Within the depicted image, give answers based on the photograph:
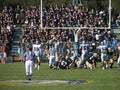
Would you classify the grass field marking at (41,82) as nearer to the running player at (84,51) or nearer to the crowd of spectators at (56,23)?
the running player at (84,51)

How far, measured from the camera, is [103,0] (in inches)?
1468

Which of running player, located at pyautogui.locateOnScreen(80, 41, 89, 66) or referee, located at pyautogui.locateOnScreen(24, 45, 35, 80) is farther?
running player, located at pyautogui.locateOnScreen(80, 41, 89, 66)

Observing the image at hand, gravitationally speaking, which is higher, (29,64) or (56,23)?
(56,23)

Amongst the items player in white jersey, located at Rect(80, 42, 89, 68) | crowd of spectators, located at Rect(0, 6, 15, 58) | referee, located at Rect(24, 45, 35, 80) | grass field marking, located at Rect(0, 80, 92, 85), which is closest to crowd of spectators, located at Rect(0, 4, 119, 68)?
crowd of spectators, located at Rect(0, 6, 15, 58)

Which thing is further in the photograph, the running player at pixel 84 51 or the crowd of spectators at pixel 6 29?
the crowd of spectators at pixel 6 29

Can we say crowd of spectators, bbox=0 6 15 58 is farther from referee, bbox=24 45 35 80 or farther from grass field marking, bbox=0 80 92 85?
grass field marking, bbox=0 80 92 85

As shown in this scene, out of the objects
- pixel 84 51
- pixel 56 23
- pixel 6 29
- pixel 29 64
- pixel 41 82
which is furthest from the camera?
pixel 6 29

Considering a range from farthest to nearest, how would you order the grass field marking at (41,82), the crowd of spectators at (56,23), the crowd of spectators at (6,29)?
the crowd of spectators at (6,29), the crowd of spectators at (56,23), the grass field marking at (41,82)

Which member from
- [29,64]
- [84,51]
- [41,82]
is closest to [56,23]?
[84,51]

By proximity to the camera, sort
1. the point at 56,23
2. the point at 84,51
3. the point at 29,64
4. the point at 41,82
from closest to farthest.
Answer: the point at 41,82 < the point at 29,64 < the point at 84,51 < the point at 56,23

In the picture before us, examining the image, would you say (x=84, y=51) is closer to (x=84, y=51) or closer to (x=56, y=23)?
(x=84, y=51)

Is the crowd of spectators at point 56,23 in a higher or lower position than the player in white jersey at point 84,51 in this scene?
higher

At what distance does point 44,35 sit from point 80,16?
5.41 meters

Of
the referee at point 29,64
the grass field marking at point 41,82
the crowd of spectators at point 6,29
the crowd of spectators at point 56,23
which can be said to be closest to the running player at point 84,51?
the crowd of spectators at point 56,23
